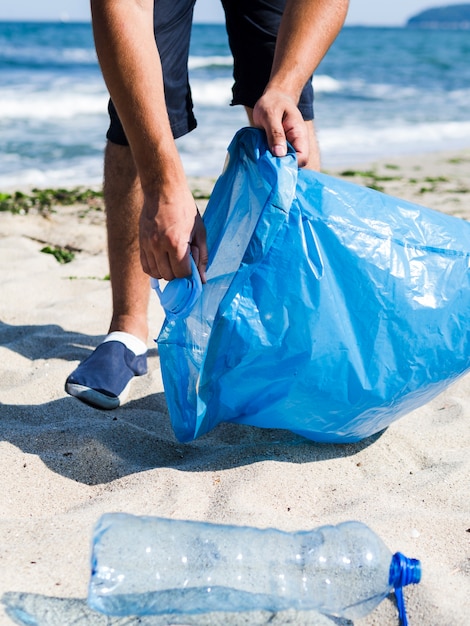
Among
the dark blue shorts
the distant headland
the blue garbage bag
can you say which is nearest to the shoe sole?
the blue garbage bag

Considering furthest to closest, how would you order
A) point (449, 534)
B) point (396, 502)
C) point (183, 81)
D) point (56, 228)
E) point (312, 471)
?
point (56, 228) → point (183, 81) → point (312, 471) → point (396, 502) → point (449, 534)

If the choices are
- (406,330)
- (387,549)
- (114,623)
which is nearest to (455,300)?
(406,330)

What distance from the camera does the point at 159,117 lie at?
61.0 inches

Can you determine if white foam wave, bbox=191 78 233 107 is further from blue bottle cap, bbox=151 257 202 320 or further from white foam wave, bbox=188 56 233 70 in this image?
blue bottle cap, bbox=151 257 202 320

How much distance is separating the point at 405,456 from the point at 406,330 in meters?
0.39

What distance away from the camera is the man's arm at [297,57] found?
1563 mm

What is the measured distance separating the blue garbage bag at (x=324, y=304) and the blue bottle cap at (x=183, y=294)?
0.07 m

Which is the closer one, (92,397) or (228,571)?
(228,571)

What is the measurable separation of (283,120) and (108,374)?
846 millimetres

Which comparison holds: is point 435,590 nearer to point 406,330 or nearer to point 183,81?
point 406,330

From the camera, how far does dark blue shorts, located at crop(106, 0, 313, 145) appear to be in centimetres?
200

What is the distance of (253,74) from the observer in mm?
2207

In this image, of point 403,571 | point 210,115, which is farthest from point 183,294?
point 210,115

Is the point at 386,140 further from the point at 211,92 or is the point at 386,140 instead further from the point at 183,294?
the point at 183,294
